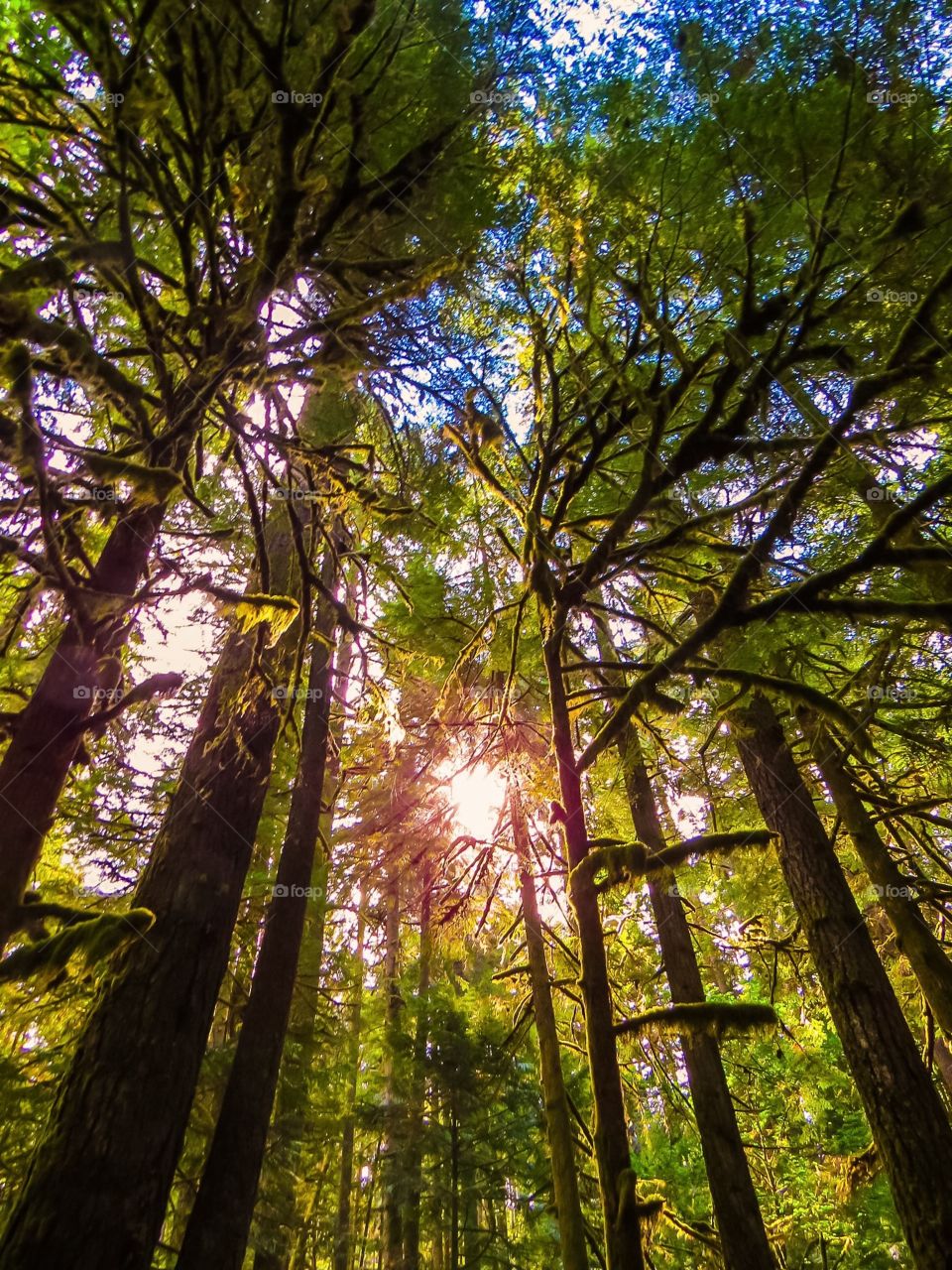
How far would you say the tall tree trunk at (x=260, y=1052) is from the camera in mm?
5027

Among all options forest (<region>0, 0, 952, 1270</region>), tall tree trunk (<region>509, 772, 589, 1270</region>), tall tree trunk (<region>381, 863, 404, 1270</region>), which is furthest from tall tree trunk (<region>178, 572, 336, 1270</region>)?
tall tree trunk (<region>381, 863, 404, 1270</region>)

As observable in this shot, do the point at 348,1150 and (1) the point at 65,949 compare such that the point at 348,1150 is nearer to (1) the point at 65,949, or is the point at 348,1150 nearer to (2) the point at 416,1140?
(2) the point at 416,1140

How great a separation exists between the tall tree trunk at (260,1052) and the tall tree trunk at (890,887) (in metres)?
4.91

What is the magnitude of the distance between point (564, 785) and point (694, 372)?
1970 mm

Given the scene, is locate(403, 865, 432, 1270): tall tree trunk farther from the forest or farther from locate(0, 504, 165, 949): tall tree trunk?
locate(0, 504, 165, 949): tall tree trunk

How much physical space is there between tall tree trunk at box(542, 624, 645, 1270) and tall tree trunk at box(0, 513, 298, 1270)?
1.87m

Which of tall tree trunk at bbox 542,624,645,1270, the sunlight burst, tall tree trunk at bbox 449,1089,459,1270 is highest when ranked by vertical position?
the sunlight burst

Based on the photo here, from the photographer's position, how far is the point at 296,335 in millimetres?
4453

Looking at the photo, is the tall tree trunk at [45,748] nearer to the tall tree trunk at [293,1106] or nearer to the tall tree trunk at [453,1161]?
the tall tree trunk at [293,1106]

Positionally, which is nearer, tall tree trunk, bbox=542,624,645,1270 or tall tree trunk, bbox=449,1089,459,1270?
tall tree trunk, bbox=542,624,645,1270

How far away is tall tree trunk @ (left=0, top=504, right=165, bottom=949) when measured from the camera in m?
2.61

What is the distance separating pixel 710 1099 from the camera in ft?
21.3

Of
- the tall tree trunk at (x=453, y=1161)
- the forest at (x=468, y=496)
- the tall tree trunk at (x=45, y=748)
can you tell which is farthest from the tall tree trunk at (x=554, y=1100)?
the tall tree trunk at (x=453, y=1161)

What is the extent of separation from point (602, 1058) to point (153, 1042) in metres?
3.25
